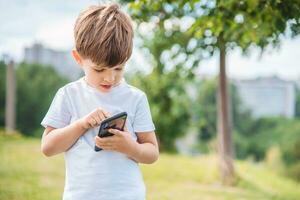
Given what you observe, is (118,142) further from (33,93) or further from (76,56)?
(33,93)

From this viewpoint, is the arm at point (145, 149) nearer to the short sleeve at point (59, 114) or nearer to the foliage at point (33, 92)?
the short sleeve at point (59, 114)

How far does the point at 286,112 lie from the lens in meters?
26.8

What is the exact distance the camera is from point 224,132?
7188mm

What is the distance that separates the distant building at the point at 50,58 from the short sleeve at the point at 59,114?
56.4 feet

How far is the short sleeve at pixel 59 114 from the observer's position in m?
1.80

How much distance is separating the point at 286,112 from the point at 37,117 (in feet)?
44.3

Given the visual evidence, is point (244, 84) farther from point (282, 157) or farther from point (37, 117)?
point (37, 117)

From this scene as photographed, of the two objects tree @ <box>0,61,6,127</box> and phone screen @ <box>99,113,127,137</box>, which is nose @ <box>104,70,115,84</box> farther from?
tree @ <box>0,61,6,127</box>

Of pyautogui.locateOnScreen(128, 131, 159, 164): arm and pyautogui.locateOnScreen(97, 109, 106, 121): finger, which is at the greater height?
pyautogui.locateOnScreen(97, 109, 106, 121): finger

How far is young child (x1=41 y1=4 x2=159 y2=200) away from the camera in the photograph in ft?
5.59

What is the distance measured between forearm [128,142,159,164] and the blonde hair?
0.98ft

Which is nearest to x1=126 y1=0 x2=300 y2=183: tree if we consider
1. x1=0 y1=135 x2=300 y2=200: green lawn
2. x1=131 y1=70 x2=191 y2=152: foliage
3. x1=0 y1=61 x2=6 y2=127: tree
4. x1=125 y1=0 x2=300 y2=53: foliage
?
x1=125 y1=0 x2=300 y2=53: foliage

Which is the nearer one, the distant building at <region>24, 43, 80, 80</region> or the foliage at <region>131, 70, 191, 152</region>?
the foliage at <region>131, 70, 191, 152</region>

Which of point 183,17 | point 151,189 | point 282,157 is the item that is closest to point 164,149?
point 282,157
